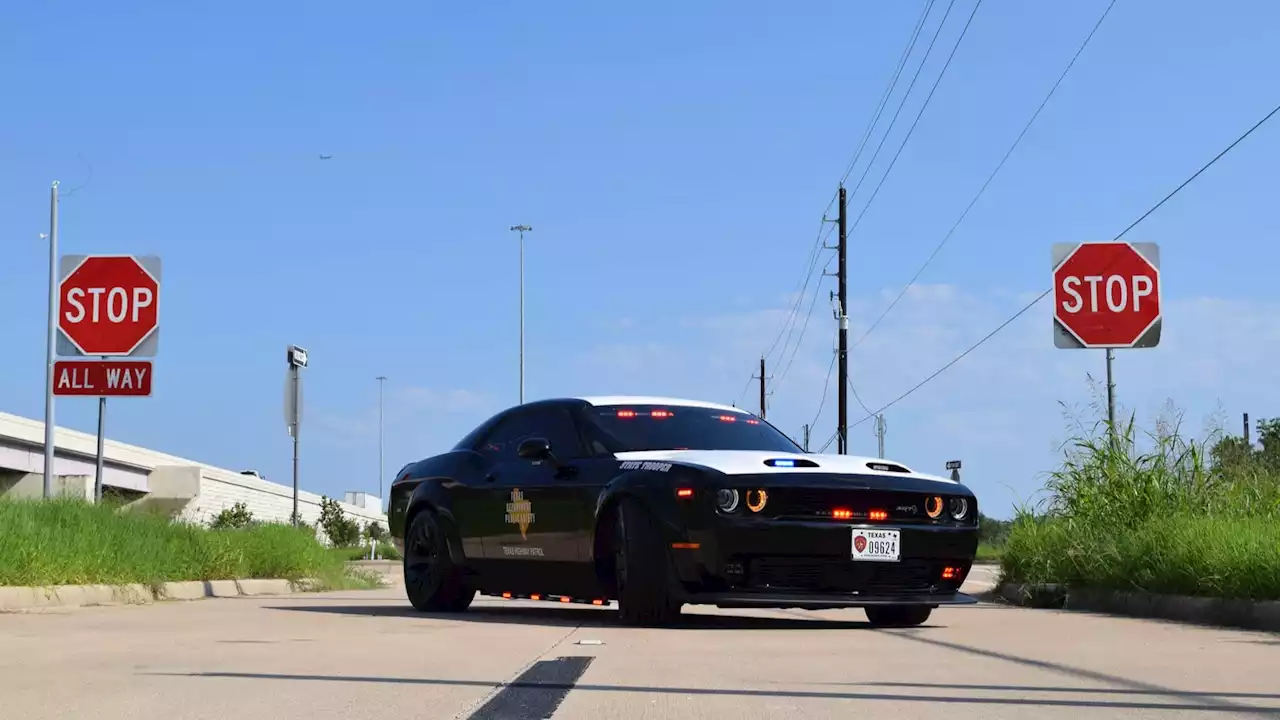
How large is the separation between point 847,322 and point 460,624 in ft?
94.1

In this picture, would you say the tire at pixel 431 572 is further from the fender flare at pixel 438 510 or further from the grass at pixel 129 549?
the grass at pixel 129 549

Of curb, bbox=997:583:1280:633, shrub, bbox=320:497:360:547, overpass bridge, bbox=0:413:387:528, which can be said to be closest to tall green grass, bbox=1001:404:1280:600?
curb, bbox=997:583:1280:633

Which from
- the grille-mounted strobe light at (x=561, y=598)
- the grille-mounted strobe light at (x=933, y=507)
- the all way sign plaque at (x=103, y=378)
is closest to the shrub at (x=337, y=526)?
the all way sign plaque at (x=103, y=378)

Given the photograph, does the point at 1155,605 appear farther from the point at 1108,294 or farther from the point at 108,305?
the point at 108,305

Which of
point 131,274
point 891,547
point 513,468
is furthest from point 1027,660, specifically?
point 131,274

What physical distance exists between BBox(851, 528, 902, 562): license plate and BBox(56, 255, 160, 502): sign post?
8631 millimetres

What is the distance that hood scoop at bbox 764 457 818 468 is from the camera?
963cm

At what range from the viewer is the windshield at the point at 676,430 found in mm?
10547

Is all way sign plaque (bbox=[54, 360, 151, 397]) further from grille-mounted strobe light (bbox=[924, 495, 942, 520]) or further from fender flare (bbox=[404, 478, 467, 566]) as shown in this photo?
grille-mounted strobe light (bbox=[924, 495, 942, 520])

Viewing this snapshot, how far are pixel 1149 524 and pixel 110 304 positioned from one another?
397 inches

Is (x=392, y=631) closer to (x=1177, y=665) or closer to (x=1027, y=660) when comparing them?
(x=1027, y=660)

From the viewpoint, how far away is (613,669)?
662 centimetres

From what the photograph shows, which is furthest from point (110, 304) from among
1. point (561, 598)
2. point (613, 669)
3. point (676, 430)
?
point (613, 669)

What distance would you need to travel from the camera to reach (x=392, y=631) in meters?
9.30
